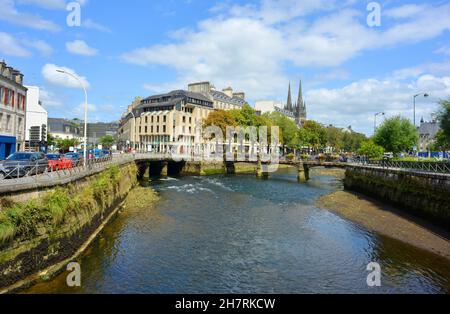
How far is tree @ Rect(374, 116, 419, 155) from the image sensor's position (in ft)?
212

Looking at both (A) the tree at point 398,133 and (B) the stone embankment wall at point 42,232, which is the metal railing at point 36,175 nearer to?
(B) the stone embankment wall at point 42,232

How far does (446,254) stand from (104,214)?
84.7 ft

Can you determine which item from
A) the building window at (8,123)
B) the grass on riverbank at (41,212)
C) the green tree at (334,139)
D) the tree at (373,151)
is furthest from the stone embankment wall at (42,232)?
the green tree at (334,139)

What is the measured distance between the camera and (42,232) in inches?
652

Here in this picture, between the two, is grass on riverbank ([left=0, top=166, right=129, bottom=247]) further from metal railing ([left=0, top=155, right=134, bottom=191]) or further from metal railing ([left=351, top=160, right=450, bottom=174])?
metal railing ([left=351, top=160, right=450, bottom=174])

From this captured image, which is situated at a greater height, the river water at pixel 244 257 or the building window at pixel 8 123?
the building window at pixel 8 123

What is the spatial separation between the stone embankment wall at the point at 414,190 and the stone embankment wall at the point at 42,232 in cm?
2807

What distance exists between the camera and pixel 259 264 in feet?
64.4

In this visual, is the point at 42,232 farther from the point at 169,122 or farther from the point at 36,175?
the point at 169,122

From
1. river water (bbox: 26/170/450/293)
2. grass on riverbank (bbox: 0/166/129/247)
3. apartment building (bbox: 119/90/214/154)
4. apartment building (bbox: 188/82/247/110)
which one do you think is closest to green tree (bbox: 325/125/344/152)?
apartment building (bbox: 188/82/247/110)

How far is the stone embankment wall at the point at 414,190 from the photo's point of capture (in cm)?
2836

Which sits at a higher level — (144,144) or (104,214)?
(144,144)

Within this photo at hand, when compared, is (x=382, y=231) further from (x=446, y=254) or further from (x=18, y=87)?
(x=18, y=87)
